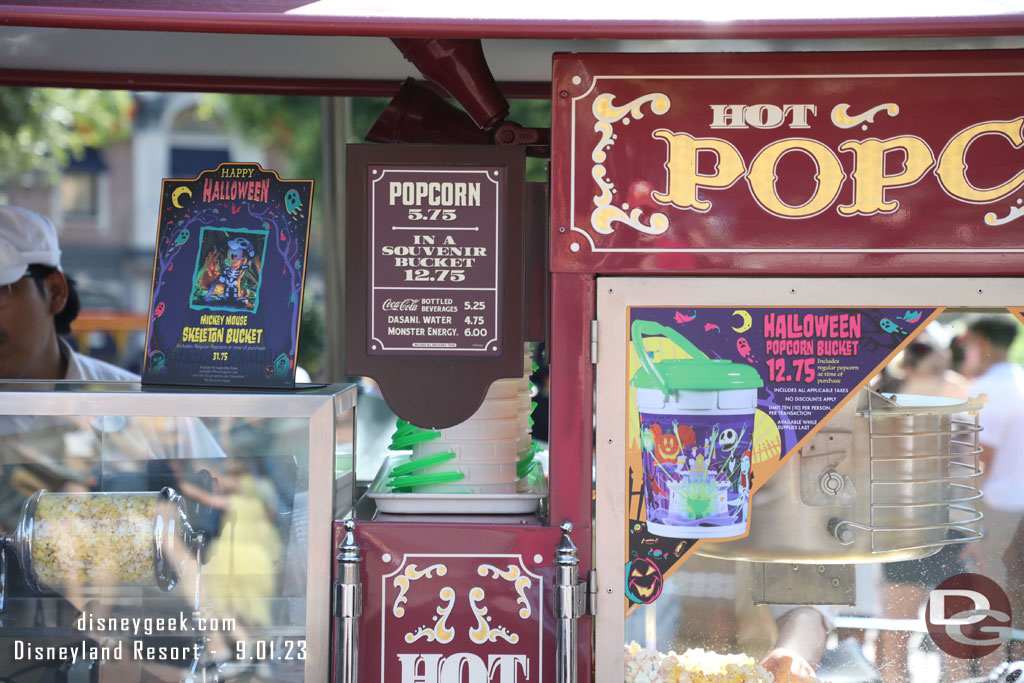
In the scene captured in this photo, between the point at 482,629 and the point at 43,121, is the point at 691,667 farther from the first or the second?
the point at 43,121

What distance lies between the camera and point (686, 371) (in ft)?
6.81

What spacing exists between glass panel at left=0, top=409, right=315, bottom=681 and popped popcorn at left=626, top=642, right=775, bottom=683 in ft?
2.58

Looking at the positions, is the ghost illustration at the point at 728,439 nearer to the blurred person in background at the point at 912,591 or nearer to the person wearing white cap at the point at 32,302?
the blurred person in background at the point at 912,591

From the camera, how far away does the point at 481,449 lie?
2.18 m

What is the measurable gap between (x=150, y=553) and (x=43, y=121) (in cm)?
726

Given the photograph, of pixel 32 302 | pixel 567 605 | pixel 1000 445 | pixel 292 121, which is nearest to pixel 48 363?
pixel 32 302

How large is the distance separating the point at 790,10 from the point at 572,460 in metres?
1.07

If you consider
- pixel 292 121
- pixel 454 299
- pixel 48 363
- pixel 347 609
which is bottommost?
pixel 347 609

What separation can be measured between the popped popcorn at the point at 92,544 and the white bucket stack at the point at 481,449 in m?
0.65

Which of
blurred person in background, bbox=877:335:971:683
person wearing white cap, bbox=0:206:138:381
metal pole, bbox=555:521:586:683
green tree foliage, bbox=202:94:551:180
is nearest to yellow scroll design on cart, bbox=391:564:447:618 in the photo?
metal pole, bbox=555:521:586:683

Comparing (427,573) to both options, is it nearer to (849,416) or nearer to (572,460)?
(572,460)

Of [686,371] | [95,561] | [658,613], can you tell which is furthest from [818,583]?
[95,561]

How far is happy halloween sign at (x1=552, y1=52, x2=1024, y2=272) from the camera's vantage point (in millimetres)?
2023

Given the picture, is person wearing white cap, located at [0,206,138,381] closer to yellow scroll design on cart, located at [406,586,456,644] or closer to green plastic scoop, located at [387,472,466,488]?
green plastic scoop, located at [387,472,466,488]
